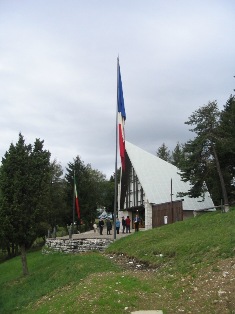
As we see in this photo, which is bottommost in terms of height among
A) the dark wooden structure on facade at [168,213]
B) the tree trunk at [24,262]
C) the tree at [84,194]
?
the tree trunk at [24,262]

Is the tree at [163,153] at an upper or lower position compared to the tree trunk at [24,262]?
upper

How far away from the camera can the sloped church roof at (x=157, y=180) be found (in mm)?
43406

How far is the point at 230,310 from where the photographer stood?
335 inches

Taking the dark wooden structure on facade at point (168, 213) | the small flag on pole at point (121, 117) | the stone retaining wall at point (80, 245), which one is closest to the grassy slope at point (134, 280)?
the stone retaining wall at point (80, 245)

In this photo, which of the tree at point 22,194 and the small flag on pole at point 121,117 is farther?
the small flag on pole at point 121,117

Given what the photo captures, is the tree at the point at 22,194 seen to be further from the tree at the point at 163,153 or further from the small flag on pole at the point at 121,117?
the tree at the point at 163,153

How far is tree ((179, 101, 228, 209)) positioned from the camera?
32.7 m

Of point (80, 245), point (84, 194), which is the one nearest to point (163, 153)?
point (84, 194)

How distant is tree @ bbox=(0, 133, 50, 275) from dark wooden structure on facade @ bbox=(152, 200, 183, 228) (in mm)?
11682

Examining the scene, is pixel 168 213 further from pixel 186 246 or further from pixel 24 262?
pixel 186 246

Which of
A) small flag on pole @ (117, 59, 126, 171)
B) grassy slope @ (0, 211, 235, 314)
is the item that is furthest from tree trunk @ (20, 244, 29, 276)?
small flag on pole @ (117, 59, 126, 171)

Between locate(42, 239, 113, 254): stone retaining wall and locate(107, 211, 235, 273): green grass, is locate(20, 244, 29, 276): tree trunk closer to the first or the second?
locate(42, 239, 113, 254): stone retaining wall

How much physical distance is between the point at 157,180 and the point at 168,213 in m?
13.9

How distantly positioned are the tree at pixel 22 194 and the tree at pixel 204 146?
1443cm
